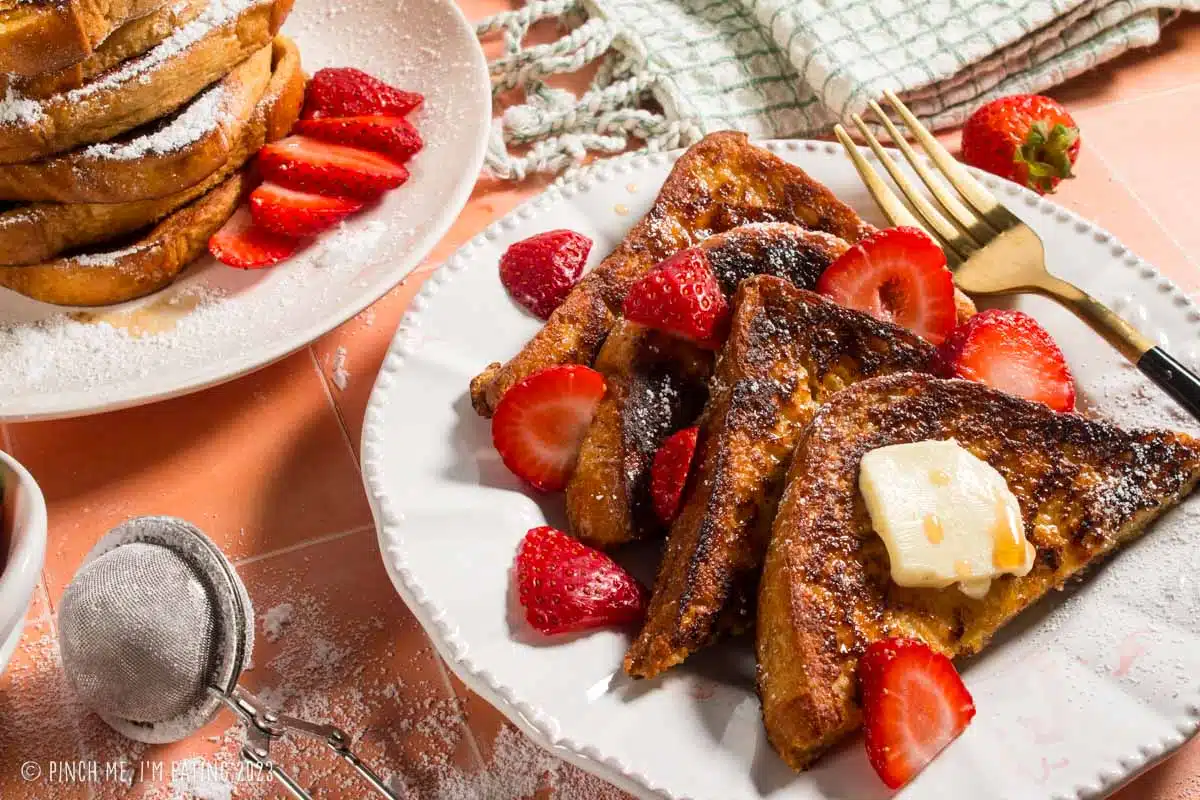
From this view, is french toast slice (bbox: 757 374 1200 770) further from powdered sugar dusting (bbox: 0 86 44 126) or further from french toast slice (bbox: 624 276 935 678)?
powdered sugar dusting (bbox: 0 86 44 126)

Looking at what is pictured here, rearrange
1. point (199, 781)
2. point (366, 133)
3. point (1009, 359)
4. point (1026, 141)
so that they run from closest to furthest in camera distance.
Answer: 1. point (199, 781)
2. point (1009, 359)
3. point (366, 133)
4. point (1026, 141)

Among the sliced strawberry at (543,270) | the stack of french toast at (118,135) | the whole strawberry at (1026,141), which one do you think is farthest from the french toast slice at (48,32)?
the whole strawberry at (1026,141)

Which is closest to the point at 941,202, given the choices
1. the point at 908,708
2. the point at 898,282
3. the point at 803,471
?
the point at 898,282

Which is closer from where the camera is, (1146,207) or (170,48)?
(170,48)

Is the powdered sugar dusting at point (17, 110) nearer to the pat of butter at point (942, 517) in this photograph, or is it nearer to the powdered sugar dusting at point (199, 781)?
the powdered sugar dusting at point (199, 781)

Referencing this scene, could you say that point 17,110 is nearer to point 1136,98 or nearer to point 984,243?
point 984,243

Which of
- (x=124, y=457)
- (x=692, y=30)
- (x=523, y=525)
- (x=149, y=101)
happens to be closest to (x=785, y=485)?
(x=523, y=525)

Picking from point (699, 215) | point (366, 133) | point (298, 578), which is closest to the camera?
point (298, 578)

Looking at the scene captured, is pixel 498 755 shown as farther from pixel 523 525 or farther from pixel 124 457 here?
pixel 124 457
